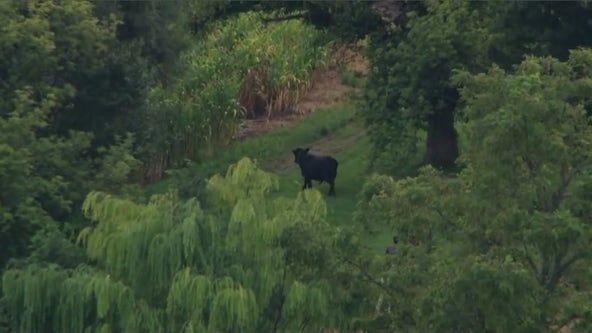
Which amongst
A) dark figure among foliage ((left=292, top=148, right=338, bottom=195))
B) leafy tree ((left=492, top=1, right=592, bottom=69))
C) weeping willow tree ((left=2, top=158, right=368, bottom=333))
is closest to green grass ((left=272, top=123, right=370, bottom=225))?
dark figure among foliage ((left=292, top=148, right=338, bottom=195))

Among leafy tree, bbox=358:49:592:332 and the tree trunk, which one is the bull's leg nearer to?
the tree trunk

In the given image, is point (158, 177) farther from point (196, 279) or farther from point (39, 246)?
point (196, 279)

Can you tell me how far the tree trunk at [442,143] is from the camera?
32719 mm

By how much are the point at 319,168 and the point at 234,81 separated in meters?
8.35

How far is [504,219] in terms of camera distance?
16.7 metres

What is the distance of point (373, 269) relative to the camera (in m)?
18.0

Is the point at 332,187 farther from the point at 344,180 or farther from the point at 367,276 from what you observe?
the point at 367,276

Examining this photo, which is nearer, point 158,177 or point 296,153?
point 296,153

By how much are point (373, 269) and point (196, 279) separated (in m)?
2.25

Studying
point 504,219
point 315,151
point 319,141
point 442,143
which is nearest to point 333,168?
point 442,143

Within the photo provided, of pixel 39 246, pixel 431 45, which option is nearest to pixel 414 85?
pixel 431 45

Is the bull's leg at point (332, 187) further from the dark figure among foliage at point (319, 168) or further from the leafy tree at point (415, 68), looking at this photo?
the leafy tree at point (415, 68)

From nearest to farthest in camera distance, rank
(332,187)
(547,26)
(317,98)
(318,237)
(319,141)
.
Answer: (318,237), (547,26), (332,187), (319,141), (317,98)

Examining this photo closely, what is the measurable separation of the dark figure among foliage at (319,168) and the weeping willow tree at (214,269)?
13.7 m
